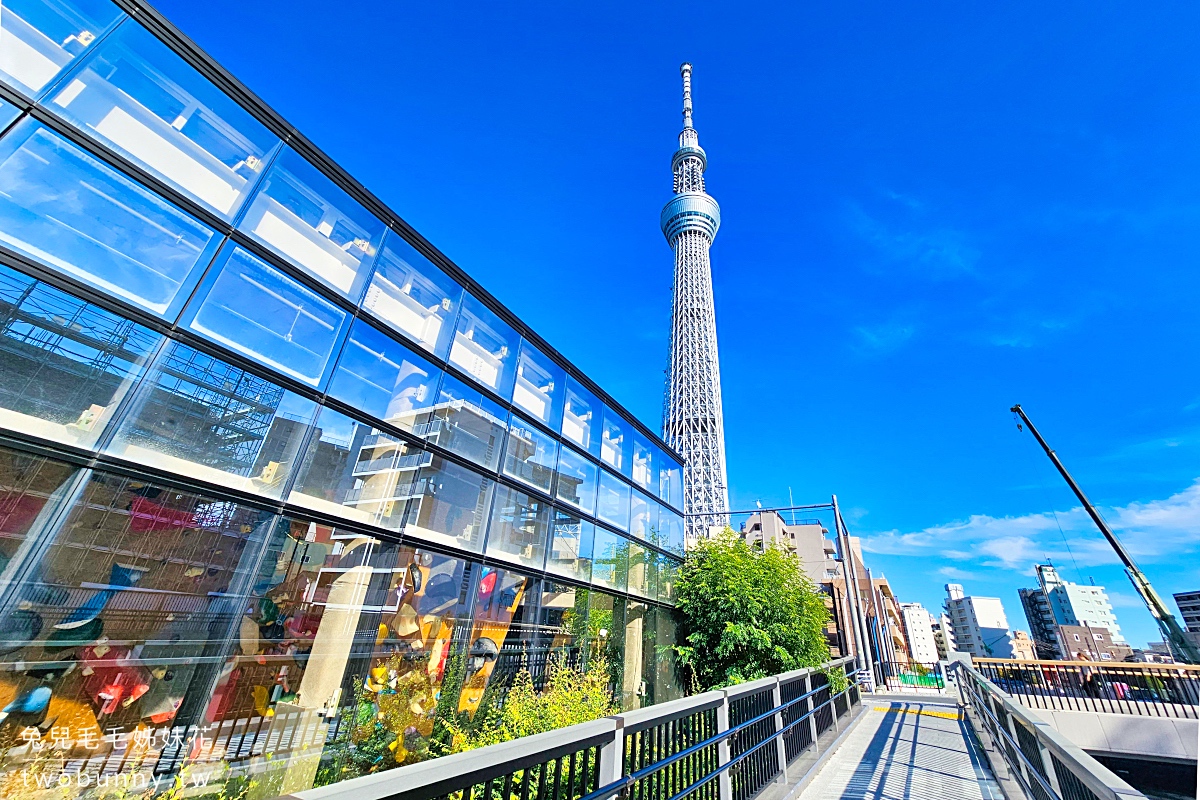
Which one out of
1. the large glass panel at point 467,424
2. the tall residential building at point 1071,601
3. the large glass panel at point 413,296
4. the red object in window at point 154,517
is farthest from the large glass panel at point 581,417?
the tall residential building at point 1071,601

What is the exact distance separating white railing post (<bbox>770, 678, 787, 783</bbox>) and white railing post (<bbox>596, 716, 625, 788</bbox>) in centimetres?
366

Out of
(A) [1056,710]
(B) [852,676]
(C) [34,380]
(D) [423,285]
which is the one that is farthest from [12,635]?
(A) [1056,710]

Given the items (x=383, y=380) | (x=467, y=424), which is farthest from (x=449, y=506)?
(x=383, y=380)

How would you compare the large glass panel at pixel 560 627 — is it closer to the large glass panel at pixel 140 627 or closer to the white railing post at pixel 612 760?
the large glass panel at pixel 140 627

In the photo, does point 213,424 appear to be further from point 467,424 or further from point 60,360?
point 467,424

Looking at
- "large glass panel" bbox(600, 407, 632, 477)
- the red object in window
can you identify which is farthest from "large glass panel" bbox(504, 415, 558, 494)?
the red object in window

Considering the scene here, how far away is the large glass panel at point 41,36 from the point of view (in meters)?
4.34

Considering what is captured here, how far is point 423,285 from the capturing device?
8.14 meters

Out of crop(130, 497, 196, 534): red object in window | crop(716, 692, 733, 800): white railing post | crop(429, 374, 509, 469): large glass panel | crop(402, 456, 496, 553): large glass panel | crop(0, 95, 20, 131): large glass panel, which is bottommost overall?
crop(716, 692, 733, 800): white railing post

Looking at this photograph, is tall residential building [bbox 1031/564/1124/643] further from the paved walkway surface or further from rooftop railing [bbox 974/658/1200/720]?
the paved walkway surface

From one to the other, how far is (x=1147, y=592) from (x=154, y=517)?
3347 centimetres

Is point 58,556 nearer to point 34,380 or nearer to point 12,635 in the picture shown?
point 12,635

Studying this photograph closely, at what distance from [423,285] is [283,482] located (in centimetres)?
375

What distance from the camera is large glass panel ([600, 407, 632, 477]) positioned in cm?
1269
